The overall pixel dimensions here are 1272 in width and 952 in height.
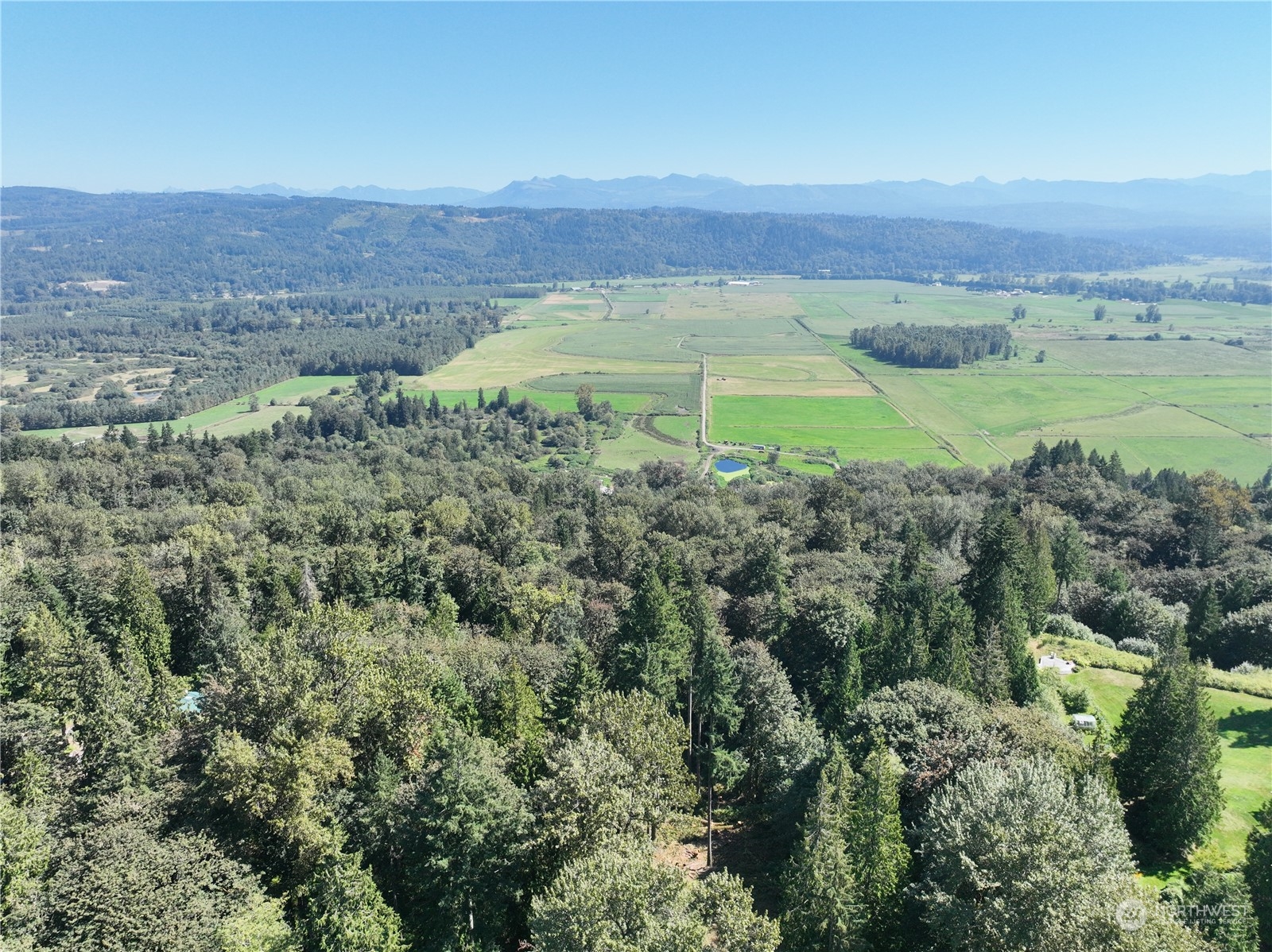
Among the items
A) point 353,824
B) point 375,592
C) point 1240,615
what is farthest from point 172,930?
point 1240,615

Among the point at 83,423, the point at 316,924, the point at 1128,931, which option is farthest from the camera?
the point at 83,423

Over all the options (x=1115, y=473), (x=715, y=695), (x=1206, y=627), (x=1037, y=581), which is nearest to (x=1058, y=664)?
(x=1037, y=581)

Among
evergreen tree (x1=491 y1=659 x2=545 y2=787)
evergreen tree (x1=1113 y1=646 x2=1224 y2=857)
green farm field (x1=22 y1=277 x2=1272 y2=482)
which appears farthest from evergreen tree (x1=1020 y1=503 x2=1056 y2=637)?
green farm field (x1=22 y1=277 x2=1272 y2=482)

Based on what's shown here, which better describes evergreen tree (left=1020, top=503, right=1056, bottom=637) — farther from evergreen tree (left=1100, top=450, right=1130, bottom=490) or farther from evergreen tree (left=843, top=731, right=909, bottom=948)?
evergreen tree (left=1100, top=450, right=1130, bottom=490)

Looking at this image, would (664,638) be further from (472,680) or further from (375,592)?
(375,592)

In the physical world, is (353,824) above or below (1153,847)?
above

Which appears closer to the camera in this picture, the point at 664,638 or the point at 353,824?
the point at 353,824

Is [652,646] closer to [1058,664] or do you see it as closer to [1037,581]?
[1058,664]
